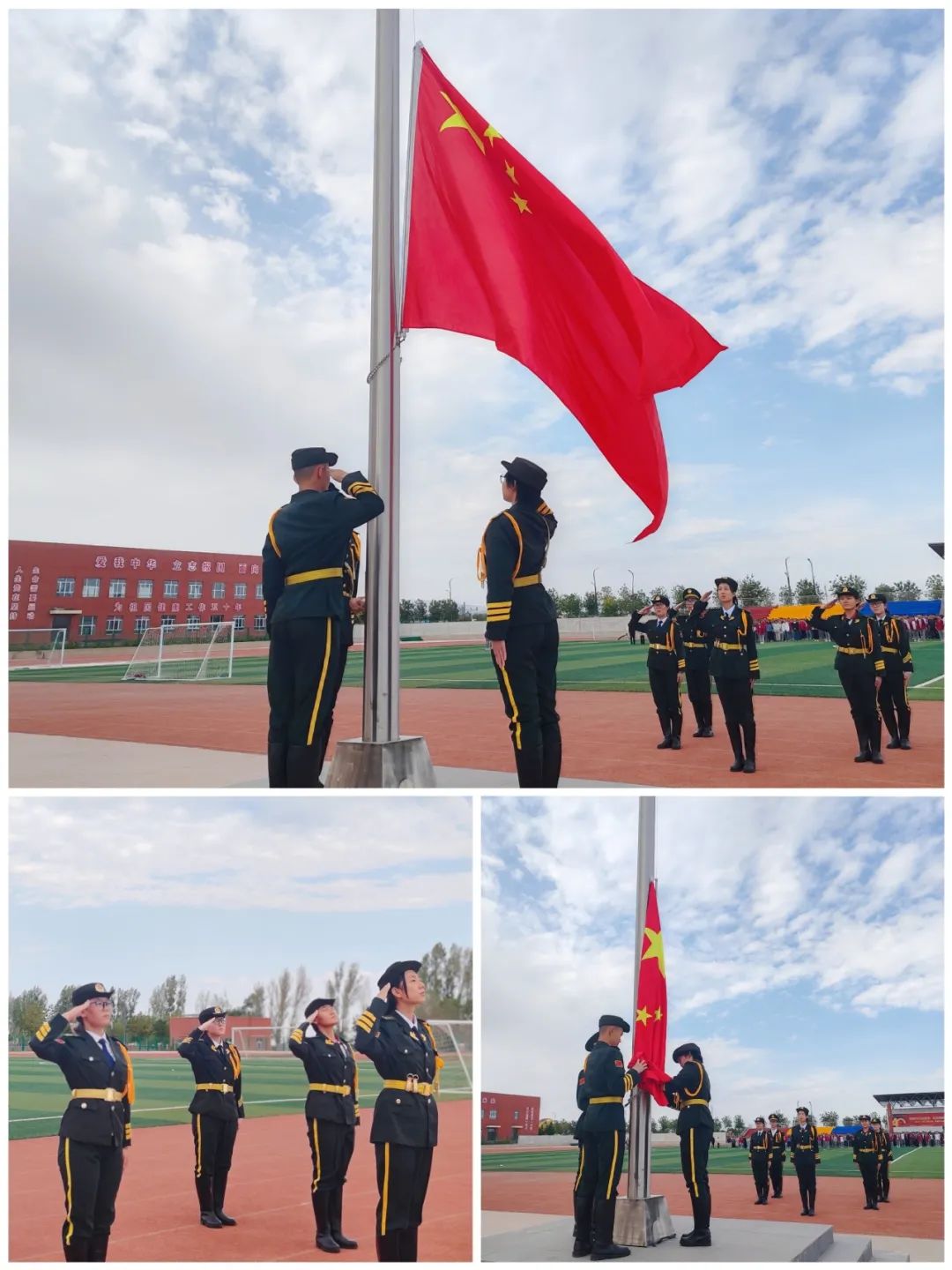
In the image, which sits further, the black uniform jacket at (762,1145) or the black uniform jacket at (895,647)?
the black uniform jacket at (762,1145)

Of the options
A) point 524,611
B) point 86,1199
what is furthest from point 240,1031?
point 524,611

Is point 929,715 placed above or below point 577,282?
below

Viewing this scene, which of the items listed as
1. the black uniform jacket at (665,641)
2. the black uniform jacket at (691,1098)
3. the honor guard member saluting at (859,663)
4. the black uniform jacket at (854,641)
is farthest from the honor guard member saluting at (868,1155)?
the black uniform jacket at (854,641)

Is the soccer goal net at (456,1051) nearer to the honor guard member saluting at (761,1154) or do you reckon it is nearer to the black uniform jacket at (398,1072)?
the black uniform jacket at (398,1072)

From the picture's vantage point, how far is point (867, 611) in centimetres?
800

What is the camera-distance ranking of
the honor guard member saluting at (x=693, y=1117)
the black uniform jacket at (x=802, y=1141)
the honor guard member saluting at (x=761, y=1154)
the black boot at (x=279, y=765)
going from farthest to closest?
1. the honor guard member saluting at (x=761, y=1154)
2. the black uniform jacket at (x=802, y=1141)
3. the honor guard member saluting at (x=693, y=1117)
4. the black boot at (x=279, y=765)

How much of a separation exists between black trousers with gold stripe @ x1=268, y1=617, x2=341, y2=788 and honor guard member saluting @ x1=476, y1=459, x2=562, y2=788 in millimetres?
783

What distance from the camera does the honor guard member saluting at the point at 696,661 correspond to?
871 centimetres

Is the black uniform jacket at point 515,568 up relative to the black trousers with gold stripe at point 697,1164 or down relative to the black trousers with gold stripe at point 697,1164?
up

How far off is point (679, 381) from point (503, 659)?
5.91 feet

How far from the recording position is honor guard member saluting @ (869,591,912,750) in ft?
26.9

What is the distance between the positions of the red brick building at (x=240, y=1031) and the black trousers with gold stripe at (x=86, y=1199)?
4.50ft

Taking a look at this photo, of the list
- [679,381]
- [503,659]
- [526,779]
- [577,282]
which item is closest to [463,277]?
[577,282]

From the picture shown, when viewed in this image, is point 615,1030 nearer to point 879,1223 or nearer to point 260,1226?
point 260,1226
